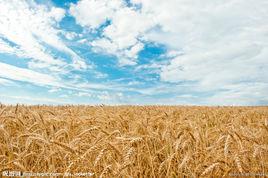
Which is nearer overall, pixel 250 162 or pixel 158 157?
pixel 250 162

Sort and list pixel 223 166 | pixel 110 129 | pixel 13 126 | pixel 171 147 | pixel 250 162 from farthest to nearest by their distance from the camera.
→ pixel 110 129, pixel 13 126, pixel 171 147, pixel 250 162, pixel 223 166

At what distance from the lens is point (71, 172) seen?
2.98 meters

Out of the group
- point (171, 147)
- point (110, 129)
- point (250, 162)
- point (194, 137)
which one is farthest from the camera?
point (110, 129)

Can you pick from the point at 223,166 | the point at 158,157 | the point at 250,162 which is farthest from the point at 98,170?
A: the point at 250,162

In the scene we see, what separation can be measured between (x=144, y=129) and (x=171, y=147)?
102 centimetres

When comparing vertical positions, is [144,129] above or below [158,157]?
above

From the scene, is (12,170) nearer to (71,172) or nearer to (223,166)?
(71,172)

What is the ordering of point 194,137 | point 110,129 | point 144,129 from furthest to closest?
1. point 110,129
2. point 144,129
3. point 194,137

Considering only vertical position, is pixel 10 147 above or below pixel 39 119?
below

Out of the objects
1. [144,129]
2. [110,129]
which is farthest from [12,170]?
[110,129]

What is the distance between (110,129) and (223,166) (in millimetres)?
2692

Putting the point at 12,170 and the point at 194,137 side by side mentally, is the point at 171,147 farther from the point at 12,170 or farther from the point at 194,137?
the point at 12,170

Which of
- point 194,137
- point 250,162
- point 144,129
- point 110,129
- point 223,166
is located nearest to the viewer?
point 223,166

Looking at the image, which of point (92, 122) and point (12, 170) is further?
point (92, 122)
